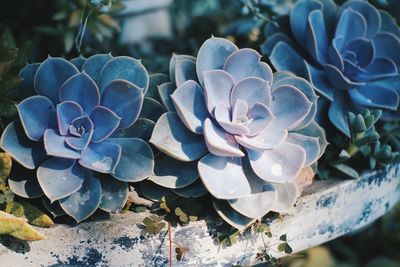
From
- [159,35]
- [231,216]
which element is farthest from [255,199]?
[159,35]

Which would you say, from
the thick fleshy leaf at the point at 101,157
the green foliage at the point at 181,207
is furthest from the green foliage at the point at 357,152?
the thick fleshy leaf at the point at 101,157

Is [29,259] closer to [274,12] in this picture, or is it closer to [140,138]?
[140,138]

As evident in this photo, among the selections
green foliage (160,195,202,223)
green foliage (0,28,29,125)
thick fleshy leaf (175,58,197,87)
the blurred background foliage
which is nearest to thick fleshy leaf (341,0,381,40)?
the blurred background foliage

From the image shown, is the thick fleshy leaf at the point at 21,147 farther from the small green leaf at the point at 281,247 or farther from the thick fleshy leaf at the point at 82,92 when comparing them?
the small green leaf at the point at 281,247

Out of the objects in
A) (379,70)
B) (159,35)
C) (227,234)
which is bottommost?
(159,35)

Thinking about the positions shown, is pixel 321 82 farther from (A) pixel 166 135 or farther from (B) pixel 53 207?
(B) pixel 53 207

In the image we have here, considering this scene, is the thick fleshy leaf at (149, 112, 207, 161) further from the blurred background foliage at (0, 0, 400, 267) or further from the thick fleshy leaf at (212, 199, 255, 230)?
the blurred background foliage at (0, 0, 400, 267)

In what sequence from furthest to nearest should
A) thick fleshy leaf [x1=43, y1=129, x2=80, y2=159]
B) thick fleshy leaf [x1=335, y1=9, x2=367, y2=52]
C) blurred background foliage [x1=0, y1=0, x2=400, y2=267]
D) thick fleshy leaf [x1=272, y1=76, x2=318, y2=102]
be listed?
blurred background foliage [x1=0, y1=0, x2=400, y2=267]
thick fleshy leaf [x1=335, y1=9, x2=367, y2=52]
thick fleshy leaf [x1=272, y1=76, x2=318, y2=102]
thick fleshy leaf [x1=43, y1=129, x2=80, y2=159]
